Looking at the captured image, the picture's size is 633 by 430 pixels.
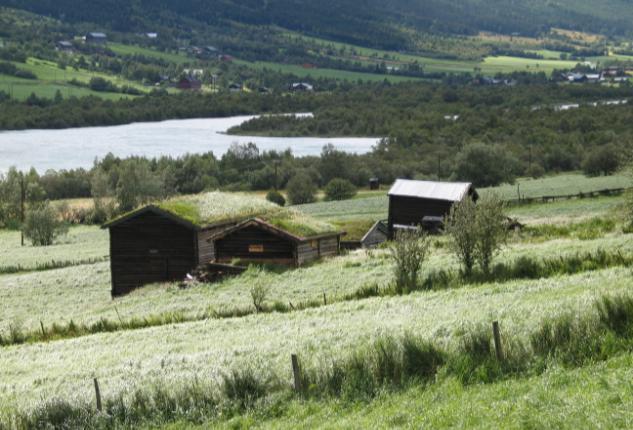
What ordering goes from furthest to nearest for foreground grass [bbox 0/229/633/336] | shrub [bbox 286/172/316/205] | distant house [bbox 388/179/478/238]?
shrub [bbox 286/172/316/205], distant house [bbox 388/179/478/238], foreground grass [bbox 0/229/633/336]

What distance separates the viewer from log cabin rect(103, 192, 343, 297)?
4681 centimetres

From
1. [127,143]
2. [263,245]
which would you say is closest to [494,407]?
[263,245]

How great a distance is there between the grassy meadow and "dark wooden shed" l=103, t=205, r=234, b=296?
1.63 meters

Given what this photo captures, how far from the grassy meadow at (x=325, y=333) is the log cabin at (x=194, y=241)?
1.58 metres

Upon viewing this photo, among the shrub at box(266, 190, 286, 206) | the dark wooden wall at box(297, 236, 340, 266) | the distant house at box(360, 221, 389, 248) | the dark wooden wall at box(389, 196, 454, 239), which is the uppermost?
the dark wooden wall at box(389, 196, 454, 239)

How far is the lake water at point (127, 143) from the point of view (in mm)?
133625

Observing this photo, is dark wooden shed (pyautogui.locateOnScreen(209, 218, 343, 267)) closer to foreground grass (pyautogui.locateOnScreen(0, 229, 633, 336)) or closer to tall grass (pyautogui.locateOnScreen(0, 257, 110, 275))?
foreground grass (pyautogui.locateOnScreen(0, 229, 633, 336))

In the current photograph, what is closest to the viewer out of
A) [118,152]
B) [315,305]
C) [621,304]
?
[621,304]

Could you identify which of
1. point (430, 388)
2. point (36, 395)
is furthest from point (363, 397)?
point (36, 395)

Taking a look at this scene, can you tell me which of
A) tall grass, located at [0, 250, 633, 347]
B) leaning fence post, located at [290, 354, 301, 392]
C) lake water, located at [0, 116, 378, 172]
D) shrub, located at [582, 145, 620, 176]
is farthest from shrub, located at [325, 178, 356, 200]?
leaning fence post, located at [290, 354, 301, 392]

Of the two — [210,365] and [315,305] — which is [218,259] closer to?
[315,305]

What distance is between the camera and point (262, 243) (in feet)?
154

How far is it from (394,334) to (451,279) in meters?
12.4

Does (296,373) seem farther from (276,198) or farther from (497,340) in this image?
(276,198)
